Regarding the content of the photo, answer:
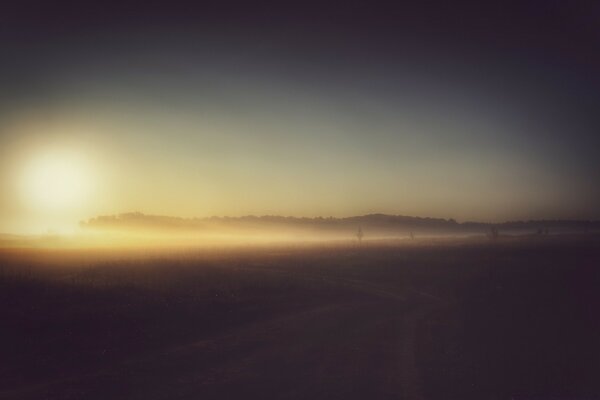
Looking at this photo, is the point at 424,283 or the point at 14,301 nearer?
the point at 14,301

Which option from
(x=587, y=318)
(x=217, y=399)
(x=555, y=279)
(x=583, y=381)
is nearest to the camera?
(x=217, y=399)

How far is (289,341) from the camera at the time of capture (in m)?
15.3

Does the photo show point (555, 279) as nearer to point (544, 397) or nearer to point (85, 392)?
point (544, 397)

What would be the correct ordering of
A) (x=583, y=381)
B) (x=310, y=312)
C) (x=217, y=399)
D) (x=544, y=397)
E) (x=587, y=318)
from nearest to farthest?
(x=217, y=399), (x=544, y=397), (x=583, y=381), (x=587, y=318), (x=310, y=312)

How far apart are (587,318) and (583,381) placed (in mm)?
9236

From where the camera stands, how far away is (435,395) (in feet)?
34.4

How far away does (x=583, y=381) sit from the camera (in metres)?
11.8

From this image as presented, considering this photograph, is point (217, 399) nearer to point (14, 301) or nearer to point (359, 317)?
point (359, 317)

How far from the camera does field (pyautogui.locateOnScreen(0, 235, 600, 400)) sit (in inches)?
433

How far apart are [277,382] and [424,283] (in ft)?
81.0

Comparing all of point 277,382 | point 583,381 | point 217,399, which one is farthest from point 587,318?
point 217,399

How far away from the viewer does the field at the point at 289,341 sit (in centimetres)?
1100

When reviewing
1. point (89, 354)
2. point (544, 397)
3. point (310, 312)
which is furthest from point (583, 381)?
point (89, 354)

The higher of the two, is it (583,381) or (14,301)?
(14,301)
